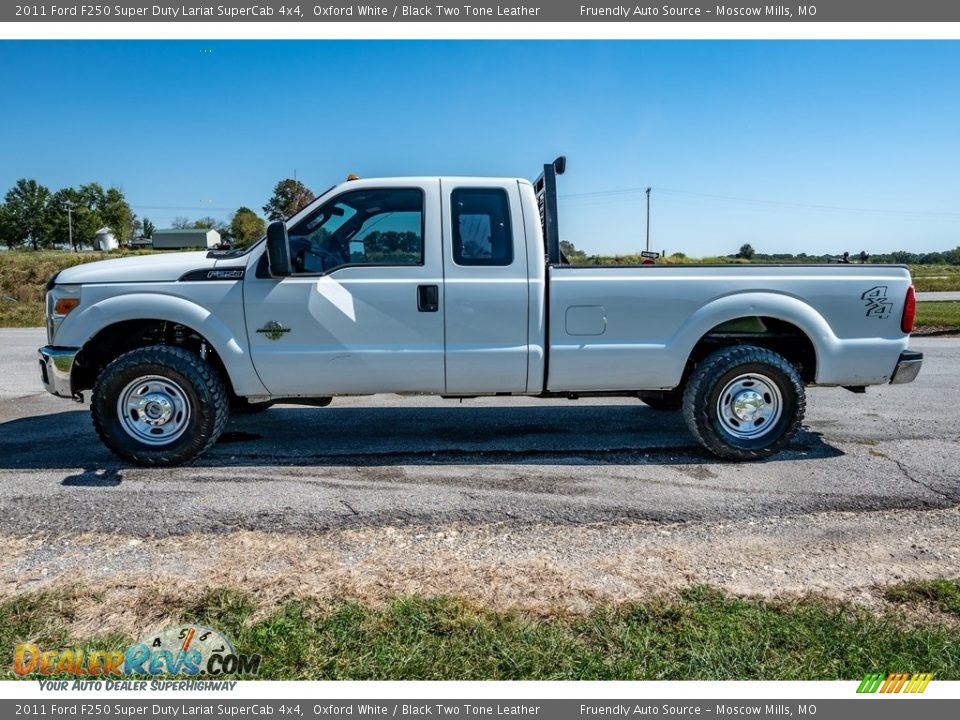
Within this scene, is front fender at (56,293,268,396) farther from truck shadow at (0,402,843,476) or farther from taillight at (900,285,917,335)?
taillight at (900,285,917,335)

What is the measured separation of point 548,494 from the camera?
4512 mm

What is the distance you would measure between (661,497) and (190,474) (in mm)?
3284

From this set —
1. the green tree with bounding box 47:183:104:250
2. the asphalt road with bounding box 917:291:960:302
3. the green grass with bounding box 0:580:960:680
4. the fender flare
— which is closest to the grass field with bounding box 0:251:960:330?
the asphalt road with bounding box 917:291:960:302

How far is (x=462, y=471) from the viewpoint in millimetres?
5004

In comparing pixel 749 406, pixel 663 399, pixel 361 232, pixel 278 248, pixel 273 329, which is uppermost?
pixel 361 232

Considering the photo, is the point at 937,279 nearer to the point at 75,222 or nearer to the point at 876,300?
the point at 876,300

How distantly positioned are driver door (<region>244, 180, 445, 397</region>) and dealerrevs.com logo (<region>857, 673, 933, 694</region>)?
128 inches

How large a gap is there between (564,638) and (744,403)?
3.05 metres

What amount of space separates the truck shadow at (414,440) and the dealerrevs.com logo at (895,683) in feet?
Answer: 8.91

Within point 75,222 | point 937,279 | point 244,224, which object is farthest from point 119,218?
point 937,279

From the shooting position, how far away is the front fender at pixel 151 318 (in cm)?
492

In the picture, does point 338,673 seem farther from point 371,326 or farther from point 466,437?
point 466,437

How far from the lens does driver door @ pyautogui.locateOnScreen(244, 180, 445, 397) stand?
4.95 metres

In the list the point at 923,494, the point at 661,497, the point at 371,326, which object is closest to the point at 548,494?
the point at 661,497
